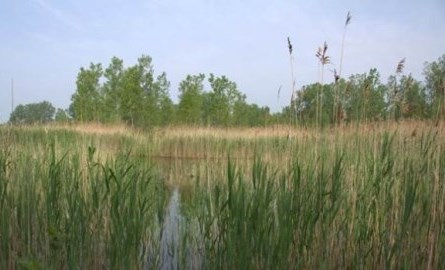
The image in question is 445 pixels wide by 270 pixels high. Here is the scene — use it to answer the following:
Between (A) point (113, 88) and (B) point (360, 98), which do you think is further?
(A) point (113, 88)

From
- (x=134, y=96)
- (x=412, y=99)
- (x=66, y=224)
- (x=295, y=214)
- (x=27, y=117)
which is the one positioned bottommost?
(x=66, y=224)

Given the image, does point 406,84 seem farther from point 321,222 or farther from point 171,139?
point 171,139

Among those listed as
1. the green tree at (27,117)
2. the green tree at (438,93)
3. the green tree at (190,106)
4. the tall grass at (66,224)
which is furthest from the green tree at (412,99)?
the green tree at (190,106)

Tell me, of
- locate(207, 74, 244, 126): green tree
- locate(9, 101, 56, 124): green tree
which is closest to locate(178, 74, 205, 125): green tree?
locate(207, 74, 244, 126): green tree

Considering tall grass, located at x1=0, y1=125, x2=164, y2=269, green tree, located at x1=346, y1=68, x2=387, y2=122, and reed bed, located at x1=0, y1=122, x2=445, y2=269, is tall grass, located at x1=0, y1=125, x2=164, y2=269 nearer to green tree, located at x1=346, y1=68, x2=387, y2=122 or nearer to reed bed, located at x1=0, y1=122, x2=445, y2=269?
reed bed, located at x1=0, y1=122, x2=445, y2=269

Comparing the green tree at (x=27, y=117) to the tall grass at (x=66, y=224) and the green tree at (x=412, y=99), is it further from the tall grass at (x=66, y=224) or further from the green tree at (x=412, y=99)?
the green tree at (x=412, y=99)

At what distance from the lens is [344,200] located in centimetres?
317

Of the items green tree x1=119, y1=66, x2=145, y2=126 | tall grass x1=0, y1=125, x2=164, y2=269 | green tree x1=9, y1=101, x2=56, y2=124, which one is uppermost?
green tree x1=119, y1=66, x2=145, y2=126

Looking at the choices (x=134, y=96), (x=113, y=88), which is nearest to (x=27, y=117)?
(x=134, y=96)

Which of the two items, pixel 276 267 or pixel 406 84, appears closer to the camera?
pixel 276 267

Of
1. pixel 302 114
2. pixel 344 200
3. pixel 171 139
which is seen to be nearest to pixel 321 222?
pixel 344 200

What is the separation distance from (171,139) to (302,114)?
40.9 feet

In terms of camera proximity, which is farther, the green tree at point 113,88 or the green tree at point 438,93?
the green tree at point 113,88

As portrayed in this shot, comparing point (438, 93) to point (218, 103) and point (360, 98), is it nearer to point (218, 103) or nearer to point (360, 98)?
point (360, 98)
